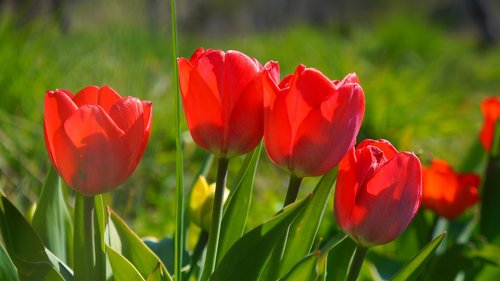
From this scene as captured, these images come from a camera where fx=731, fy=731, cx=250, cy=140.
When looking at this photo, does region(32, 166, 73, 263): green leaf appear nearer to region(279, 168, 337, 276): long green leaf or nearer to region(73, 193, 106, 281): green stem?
region(73, 193, 106, 281): green stem

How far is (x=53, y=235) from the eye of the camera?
0.74 metres

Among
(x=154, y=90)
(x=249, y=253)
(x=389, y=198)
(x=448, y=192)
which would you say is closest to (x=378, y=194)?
(x=389, y=198)

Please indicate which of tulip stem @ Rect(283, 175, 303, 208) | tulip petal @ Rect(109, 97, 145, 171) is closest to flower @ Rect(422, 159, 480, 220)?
tulip stem @ Rect(283, 175, 303, 208)

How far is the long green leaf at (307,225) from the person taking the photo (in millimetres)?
663

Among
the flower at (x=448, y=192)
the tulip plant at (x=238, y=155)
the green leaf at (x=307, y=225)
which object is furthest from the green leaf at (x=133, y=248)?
the flower at (x=448, y=192)

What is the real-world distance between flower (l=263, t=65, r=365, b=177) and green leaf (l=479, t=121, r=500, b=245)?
0.68 m

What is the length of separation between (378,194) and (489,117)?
644 millimetres

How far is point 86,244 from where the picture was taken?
0.61m

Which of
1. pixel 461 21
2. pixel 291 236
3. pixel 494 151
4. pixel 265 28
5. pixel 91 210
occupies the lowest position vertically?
pixel 461 21

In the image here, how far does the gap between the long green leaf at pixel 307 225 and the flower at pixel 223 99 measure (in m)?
0.09

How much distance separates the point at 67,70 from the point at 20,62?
15cm

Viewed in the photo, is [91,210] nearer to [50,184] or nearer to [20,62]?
[50,184]

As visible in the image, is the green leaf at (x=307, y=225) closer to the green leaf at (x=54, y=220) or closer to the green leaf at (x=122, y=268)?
the green leaf at (x=122, y=268)

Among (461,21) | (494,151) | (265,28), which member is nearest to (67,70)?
(494,151)
